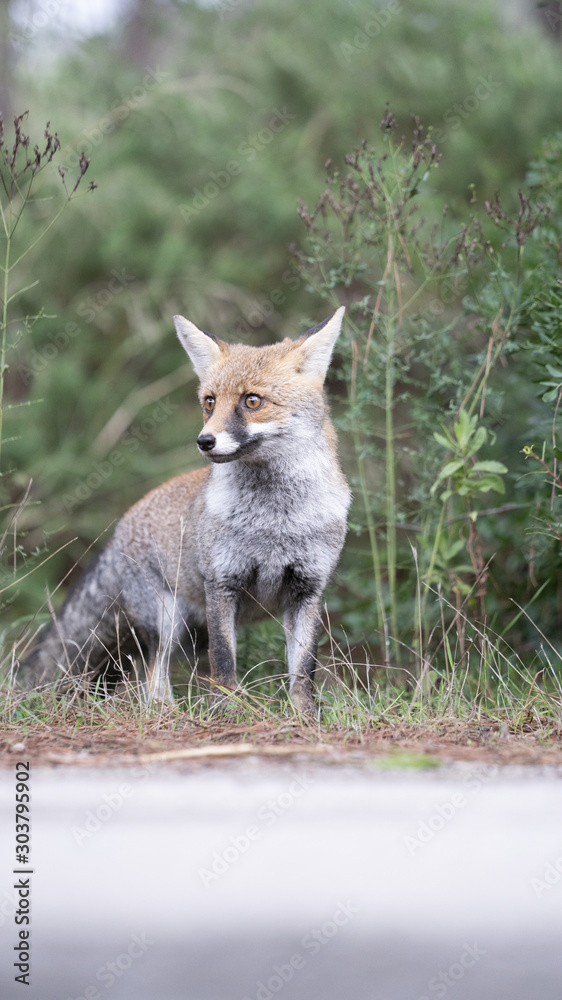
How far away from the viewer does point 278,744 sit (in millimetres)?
3762

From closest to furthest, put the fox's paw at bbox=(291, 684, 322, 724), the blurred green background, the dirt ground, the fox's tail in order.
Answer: the dirt ground → the fox's paw at bbox=(291, 684, 322, 724) → the fox's tail → the blurred green background

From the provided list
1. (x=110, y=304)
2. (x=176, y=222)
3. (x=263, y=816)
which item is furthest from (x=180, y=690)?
(x=176, y=222)

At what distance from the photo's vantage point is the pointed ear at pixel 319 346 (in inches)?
202

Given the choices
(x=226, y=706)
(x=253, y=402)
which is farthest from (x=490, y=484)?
(x=226, y=706)

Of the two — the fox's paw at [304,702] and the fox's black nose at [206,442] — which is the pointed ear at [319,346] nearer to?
the fox's black nose at [206,442]

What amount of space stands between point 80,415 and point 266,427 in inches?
341

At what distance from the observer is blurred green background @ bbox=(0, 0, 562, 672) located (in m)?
12.6

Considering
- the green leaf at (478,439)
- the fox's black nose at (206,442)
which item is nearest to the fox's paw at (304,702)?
the fox's black nose at (206,442)

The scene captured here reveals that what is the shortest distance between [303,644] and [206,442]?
4.15ft

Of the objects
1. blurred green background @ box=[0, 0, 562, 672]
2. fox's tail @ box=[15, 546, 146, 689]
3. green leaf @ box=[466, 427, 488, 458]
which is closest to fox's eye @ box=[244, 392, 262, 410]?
green leaf @ box=[466, 427, 488, 458]

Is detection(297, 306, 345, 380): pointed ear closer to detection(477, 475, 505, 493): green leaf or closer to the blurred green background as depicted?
detection(477, 475, 505, 493): green leaf

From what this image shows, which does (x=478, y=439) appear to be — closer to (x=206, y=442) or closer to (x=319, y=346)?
(x=319, y=346)

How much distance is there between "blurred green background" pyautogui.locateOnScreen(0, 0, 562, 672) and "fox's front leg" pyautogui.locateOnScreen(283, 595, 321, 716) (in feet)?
20.5

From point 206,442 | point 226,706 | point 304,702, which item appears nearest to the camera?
point 206,442
